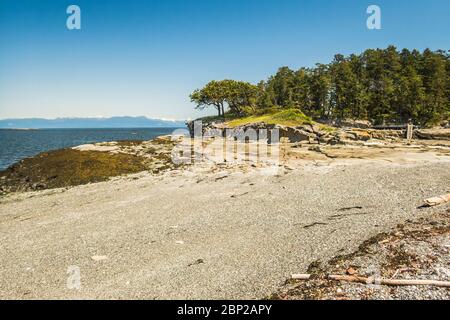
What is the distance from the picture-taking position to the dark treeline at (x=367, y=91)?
2866 inches

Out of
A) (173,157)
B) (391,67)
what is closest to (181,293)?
(173,157)

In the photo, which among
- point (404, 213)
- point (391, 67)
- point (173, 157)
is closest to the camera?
point (404, 213)

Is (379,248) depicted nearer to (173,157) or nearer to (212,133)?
(173,157)

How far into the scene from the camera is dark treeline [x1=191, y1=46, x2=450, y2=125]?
72.8m

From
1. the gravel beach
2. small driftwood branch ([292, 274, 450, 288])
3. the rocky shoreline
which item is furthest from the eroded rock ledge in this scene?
small driftwood branch ([292, 274, 450, 288])

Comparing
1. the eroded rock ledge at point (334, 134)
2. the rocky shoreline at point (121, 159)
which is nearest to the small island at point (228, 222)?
the rocky shoreline at point (121, 159)

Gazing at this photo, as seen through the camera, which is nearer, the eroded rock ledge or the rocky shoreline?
the rocky shoreline

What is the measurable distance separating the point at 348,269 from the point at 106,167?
28.5 meters

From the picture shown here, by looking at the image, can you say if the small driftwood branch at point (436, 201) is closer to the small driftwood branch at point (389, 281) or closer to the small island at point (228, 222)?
the small island at point (228, 222)

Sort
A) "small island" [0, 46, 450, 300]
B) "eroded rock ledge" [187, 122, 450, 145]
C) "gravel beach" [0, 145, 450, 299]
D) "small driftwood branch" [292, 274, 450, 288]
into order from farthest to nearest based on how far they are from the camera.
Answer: "eroded rock ledge" [187, 122, 450, 145], "gravel beach" [0, 145, 450, 299], "small island" [0, 46, 450, 300], "small driftwood branch" [292, 274, 450, 288]

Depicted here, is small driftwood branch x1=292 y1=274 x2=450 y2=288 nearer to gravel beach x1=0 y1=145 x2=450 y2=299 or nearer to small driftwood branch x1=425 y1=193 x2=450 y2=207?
gravel beach x1=0 y1=145 x2=450 y2=299

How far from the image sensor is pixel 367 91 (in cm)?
8394

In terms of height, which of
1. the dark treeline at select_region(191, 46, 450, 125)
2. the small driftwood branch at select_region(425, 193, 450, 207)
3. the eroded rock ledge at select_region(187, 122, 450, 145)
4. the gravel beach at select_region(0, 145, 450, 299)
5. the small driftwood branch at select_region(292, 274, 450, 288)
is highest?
the dark treeline at select_region(191, 46, 450, 125)

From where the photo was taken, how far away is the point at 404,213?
47.9 feet
